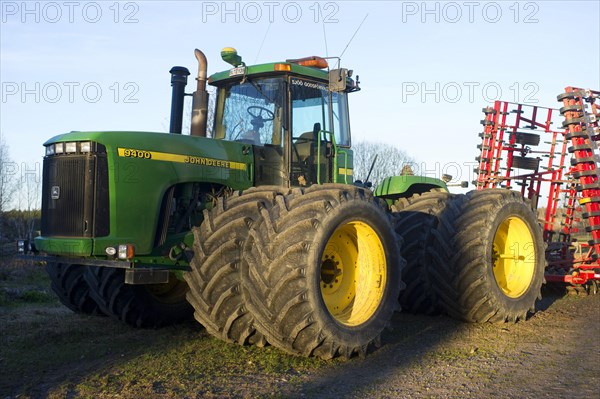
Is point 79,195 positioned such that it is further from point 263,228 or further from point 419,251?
point 419,251

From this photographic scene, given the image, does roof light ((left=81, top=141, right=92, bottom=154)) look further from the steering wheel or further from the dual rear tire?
the steering wheel

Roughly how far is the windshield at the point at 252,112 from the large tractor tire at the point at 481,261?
231 cm

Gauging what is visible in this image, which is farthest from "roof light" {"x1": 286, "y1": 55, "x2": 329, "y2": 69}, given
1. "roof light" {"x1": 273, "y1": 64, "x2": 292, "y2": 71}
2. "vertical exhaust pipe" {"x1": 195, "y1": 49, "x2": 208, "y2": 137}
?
"vertical exhaust pipe" {"x1": 195, "y1": 49, "x2": 208, "y2": 137}

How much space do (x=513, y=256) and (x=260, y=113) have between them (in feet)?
12.6

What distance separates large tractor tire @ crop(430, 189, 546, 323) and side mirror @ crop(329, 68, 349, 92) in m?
2.06

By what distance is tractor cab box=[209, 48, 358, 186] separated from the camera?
271 inches

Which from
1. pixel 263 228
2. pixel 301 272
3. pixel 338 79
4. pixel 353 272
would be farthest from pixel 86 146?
pixel 353 272

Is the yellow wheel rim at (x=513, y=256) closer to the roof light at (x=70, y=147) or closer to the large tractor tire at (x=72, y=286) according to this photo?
the large tractor tire at (x=72, y=286)

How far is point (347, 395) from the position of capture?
4.53m

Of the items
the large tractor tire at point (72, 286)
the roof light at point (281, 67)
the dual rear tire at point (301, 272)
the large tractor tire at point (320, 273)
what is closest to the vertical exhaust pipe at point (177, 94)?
the roof light at point (281, 67)

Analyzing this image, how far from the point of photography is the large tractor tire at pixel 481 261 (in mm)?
7316

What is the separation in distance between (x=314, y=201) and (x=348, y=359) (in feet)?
4.63

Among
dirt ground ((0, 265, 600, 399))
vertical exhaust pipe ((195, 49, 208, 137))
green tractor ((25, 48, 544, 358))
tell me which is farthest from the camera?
vertical exhaust pipe ((195, 49, 208, 137))

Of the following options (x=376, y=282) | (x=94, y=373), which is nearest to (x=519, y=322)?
(x=376, y=282)
